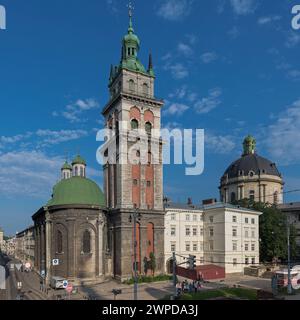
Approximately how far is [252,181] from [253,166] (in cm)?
497

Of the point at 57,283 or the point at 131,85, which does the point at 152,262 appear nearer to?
the point at 57,283

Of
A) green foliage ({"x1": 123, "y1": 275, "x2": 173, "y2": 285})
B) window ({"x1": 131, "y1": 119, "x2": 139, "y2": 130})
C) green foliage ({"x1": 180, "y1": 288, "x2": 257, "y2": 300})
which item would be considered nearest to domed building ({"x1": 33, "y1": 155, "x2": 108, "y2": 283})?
green foliage ({"x1": 123, "y1": 275, "x2": 173, "y2": 285})

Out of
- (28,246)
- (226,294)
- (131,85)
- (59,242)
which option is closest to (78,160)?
(59,242)

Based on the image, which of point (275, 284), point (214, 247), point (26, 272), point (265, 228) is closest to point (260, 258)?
point (265, 228)

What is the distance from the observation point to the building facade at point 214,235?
66062 millimetres

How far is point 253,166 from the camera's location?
341 feet

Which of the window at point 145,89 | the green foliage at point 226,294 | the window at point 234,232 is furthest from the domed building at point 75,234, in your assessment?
the window at point 234,232

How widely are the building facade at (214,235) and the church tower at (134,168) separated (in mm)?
6524

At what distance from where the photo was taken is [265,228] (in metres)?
73.8

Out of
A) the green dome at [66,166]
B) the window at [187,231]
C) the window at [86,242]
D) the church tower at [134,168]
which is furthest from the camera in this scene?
the green dome at [66,166]

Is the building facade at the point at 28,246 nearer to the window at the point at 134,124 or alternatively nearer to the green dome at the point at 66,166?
the green dome at the point at 66,166

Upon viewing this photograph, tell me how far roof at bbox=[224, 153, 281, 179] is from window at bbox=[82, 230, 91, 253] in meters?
60.6
